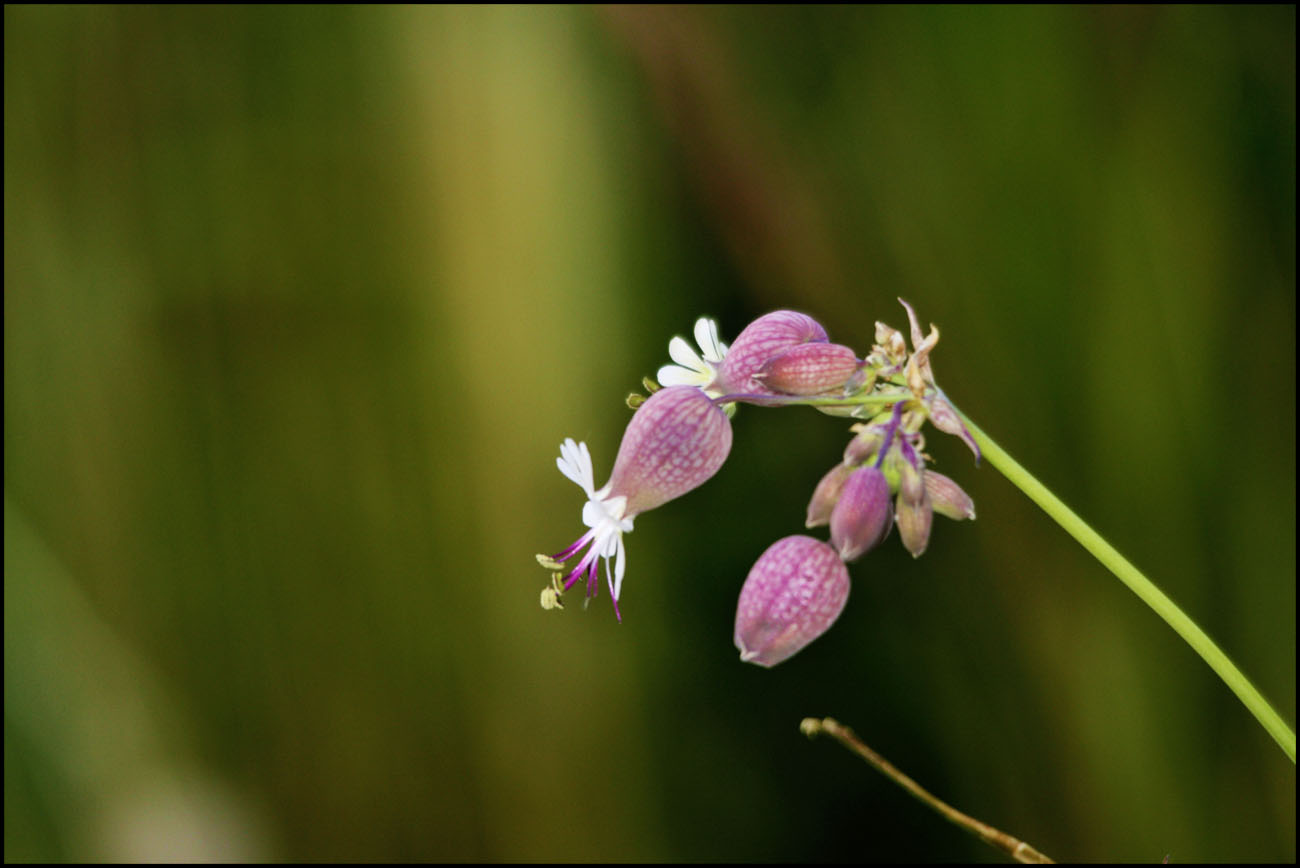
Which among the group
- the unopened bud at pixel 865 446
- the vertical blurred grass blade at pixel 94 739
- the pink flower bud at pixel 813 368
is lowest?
the vertical blurred grass blade at pixel 94 739

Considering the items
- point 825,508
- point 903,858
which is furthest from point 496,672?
point 825,508

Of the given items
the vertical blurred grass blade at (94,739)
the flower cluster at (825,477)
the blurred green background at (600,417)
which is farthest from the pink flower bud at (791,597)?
the vertical blurred grass blade at (94,739)

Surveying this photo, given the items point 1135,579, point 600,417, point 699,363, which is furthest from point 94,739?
point 1135,579

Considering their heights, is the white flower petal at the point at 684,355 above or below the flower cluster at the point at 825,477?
above

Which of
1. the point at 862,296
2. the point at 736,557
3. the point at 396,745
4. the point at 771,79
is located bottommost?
the point at 396,745

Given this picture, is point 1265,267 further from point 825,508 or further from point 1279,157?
point 825,508

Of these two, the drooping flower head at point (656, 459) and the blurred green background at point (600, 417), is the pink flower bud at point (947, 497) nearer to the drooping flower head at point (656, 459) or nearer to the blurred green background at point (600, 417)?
the drooping flower head at point (656, 459)

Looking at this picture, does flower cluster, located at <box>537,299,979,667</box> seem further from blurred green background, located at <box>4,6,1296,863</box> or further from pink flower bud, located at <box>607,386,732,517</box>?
blurred green background, located at <box>4,6,1296,863</box>

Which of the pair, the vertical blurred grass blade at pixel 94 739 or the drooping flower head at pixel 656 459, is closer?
the drooping flower head at pixel 656 459
